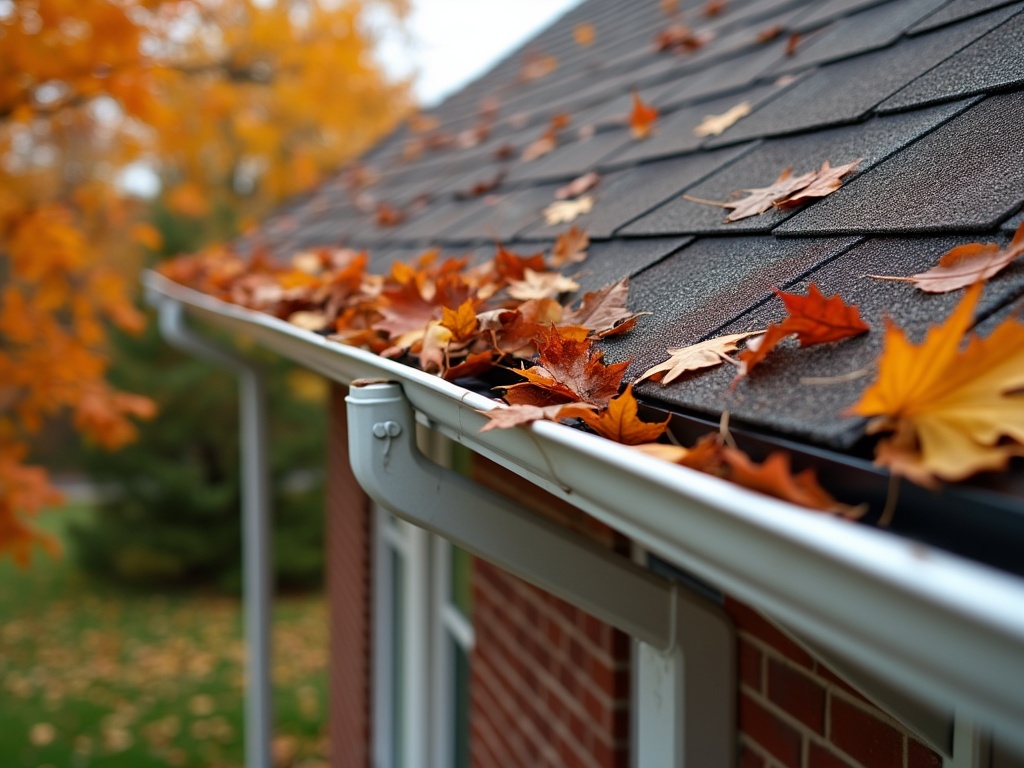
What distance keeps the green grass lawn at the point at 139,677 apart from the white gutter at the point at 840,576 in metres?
7.10

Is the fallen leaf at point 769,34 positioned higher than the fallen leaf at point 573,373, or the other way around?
the fallen leaf at point 769,34

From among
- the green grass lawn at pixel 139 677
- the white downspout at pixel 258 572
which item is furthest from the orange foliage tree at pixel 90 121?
the green grass lawn at pixel 139 677

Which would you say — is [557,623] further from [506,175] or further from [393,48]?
[393,48]

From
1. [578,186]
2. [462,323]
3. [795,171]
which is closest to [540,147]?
[578,186]

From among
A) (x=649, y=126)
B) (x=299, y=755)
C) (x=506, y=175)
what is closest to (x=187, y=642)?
(x=299, y=755)

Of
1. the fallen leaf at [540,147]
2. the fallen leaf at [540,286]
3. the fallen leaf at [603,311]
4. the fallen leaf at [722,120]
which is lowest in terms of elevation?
the fallen leaf at [603,311]

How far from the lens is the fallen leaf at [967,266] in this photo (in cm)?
94

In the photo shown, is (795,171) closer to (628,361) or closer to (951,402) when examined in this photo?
(628,361)

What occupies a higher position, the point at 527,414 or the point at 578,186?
the point at 578,186

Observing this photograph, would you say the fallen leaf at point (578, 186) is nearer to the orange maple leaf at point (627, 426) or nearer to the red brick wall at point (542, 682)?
the red brick wall at point (542, 682)

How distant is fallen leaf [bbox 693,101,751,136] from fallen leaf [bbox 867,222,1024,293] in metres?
1.19

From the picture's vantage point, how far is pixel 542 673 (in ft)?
8.98

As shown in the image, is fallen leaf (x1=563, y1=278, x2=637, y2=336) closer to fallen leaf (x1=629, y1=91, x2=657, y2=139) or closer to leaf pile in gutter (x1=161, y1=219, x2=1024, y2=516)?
leaf pile in gutter (x1=161, y1=219, x2=1024, y2=516)

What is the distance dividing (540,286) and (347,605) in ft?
15.2
